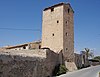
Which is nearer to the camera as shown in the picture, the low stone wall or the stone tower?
the low stone wall

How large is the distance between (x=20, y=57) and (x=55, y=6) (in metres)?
24.5

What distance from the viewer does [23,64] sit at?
18391 millimetres

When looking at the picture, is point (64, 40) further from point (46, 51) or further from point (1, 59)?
point (1, 59)

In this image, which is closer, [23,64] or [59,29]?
[23,64]

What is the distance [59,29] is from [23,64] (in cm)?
2129

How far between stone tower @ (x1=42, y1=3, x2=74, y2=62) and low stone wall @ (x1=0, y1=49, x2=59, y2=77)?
12200 mm

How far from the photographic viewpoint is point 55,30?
39.3 metres

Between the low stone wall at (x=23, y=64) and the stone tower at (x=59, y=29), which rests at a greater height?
the stone tower at (x=59, y=29)

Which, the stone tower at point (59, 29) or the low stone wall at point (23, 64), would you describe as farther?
the stone tower at point (59, 29)

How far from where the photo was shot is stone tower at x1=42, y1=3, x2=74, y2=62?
3847 centimetres

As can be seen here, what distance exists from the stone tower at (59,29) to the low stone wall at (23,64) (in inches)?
480

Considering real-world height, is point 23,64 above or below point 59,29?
below

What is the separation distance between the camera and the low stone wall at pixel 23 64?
50.3 ft

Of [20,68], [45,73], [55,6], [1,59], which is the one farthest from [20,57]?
[55,6]
